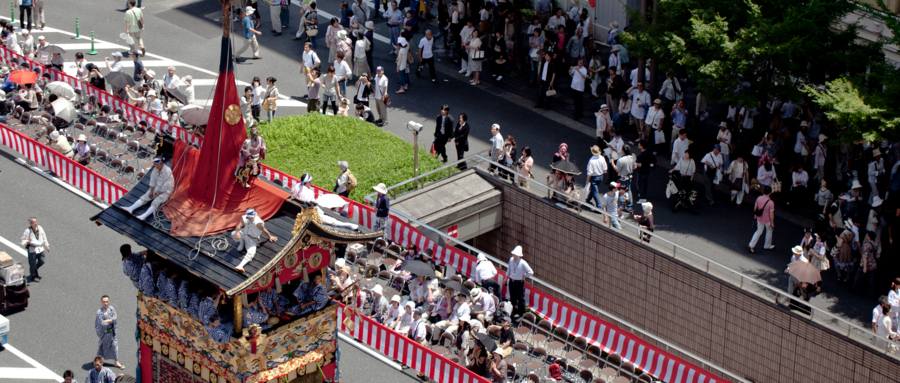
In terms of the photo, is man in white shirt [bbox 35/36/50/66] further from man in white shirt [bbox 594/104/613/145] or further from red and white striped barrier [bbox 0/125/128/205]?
man in white shirt [bbox 594/104/613/145]

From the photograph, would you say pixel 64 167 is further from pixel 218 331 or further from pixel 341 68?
pixel 218 331

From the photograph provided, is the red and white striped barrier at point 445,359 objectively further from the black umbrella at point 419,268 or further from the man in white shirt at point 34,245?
the man in white shirt at point 34,245

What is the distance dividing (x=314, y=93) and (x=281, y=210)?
16.1 meters

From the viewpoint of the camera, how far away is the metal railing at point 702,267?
24.1 metres

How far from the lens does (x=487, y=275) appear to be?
2683 cm

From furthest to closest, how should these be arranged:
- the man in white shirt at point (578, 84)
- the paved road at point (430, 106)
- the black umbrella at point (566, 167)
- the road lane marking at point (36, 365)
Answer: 1. the man in white shirt at point (578, 84)
2. the paved road at point (430, 106)
3. the black umbrella at point (566, 167)
4. the road lane marking at point (36, 365)

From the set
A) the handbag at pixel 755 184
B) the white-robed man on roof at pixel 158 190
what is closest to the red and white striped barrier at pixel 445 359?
the white-robed man on roof at pixel 158 190

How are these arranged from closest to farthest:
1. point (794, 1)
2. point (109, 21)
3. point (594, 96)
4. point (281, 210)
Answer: point (281, 210), point (794, 1), point (594, 96), point (109, 21)

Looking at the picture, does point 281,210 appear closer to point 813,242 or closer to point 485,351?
point 485,351

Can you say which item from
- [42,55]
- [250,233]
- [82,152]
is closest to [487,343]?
[250,233]

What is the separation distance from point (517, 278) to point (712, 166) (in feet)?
24.0

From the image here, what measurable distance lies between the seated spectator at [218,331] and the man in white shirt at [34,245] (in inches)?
406

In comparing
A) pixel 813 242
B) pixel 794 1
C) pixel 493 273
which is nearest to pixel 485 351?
pixel 493 273

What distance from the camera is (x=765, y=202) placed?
93.7ft
